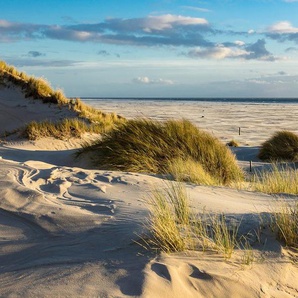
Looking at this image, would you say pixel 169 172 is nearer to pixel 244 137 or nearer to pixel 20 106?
pixel 20 106

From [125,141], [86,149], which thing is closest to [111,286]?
[125,141]

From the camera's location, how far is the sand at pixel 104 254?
8.59 ft

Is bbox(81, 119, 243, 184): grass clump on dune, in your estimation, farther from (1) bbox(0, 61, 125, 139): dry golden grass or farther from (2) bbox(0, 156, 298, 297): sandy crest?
(1) bbox(0, 61, 125, 139): dry golden grass

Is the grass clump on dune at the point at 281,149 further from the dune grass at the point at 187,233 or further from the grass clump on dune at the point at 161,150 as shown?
the dune grass at the point at 187,233

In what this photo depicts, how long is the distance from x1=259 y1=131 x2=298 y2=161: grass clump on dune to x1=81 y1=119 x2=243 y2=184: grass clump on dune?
5.23 meters

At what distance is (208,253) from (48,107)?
46.2ft

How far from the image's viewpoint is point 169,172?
278 inches

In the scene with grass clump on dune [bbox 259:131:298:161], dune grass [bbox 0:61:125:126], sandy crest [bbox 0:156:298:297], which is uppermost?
dune grass [bbox 0:61:125:126]

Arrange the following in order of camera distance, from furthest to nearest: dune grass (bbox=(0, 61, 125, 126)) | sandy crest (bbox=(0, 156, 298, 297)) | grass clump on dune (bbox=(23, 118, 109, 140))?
dune grass (bbox=(0, 61, 125, 126)) < grass clump on dune (bbox=(23, 118, 109, 140)) < sandy crest (bbox=(0, 156, 298, 297))

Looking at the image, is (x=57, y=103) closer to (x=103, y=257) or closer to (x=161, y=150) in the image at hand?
(x=161, y=150)

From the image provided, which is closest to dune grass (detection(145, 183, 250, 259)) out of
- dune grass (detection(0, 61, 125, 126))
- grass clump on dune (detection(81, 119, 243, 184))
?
grass clump on dune (detection(81, 119, 243, 184))

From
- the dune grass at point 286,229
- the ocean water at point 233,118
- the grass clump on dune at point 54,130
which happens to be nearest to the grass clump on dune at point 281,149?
the ocean water at point 233,118

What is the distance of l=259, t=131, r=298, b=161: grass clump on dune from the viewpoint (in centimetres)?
1336

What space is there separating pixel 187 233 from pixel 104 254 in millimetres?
627
